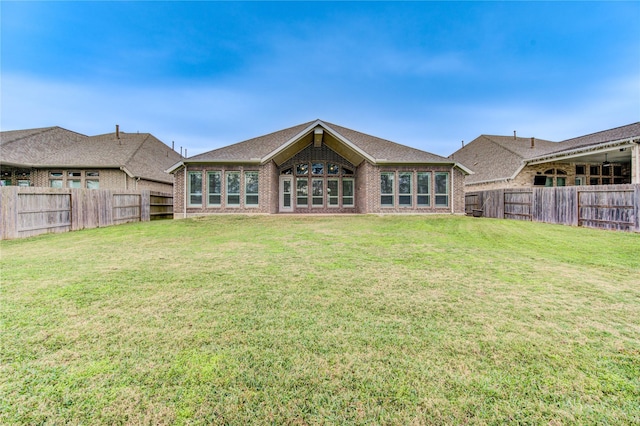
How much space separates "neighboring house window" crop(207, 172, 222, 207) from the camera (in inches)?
635

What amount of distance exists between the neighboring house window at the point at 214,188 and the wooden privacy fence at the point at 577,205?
623 inches

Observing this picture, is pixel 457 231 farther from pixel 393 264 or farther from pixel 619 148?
pixel 619 148

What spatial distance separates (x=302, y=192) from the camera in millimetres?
18328

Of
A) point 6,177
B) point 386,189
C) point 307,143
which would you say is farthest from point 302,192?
point 6,177

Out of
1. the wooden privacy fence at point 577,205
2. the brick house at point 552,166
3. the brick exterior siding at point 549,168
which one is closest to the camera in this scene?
the wooden privacy fence at point 577,205

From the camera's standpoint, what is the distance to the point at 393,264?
5578 mm

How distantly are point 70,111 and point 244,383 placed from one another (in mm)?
29945

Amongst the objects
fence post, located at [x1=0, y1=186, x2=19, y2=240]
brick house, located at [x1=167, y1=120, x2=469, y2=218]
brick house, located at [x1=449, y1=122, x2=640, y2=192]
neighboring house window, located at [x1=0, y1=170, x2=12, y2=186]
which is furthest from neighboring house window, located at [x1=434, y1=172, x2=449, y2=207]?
neighboring house window, located at [x1=0, y1=170, x2=12, y2=186]

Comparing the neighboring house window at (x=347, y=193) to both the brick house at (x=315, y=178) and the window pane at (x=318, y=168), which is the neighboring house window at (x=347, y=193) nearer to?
the brick house at (x=315, y=178)

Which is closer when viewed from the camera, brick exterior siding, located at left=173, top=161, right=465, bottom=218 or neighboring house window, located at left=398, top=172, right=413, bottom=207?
brick exterior siding, located at left=173, top=161, right=465, bottom=218

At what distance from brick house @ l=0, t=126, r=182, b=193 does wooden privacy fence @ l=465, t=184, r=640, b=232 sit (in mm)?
22155

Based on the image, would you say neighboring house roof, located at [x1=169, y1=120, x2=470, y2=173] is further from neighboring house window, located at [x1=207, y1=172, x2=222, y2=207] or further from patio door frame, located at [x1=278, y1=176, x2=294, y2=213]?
patio door frame, located at [x1=278, y1=176, x2=294, y2=213]

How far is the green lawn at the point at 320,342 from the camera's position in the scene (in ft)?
6.10

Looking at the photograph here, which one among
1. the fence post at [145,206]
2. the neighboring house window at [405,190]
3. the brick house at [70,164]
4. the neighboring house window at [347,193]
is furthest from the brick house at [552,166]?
the brick house at [70,164]
